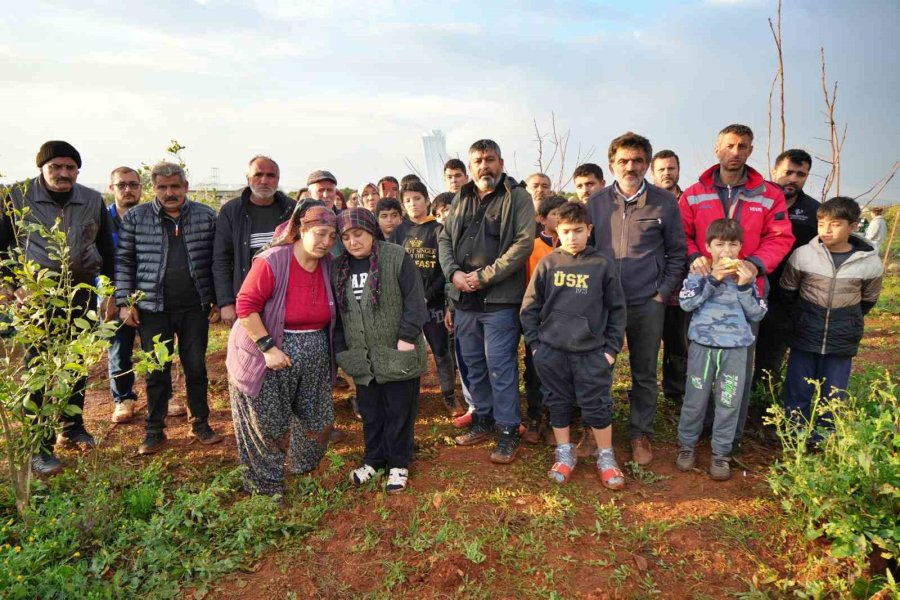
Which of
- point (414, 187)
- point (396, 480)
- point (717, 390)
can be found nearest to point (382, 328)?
point (396, 480)

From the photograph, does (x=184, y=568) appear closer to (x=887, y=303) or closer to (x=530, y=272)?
(x=530, y=272)

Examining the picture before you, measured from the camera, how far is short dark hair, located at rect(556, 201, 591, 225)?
3.35 meters

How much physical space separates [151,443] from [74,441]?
604 mm

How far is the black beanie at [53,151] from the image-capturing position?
3.64 m

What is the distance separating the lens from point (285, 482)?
353 centimetres

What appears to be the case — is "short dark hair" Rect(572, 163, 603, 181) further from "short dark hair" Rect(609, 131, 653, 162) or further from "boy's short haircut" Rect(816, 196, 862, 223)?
"boy's short haircut" Rect(816, 196, 862, 223)

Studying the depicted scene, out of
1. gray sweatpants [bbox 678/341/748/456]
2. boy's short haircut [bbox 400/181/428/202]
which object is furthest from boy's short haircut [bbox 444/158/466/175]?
gray sweatpants [bbox 678/341/748/456]

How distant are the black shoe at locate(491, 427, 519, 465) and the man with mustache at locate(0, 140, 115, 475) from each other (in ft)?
9.77

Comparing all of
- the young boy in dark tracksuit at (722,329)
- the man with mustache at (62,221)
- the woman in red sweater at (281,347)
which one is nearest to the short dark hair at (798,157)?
the young boy in dark tracksuit at (722,329)

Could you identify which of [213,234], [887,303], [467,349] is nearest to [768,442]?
[467,349]

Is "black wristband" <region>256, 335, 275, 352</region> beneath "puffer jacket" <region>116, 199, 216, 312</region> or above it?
beneath

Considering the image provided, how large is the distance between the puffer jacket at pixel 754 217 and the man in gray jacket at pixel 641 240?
0.30 meters

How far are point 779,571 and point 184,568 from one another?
10.2 ft

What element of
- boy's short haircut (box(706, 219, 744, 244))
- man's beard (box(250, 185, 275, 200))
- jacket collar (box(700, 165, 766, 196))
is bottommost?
boy's short haircut (box(706, 219, 744, 244))
